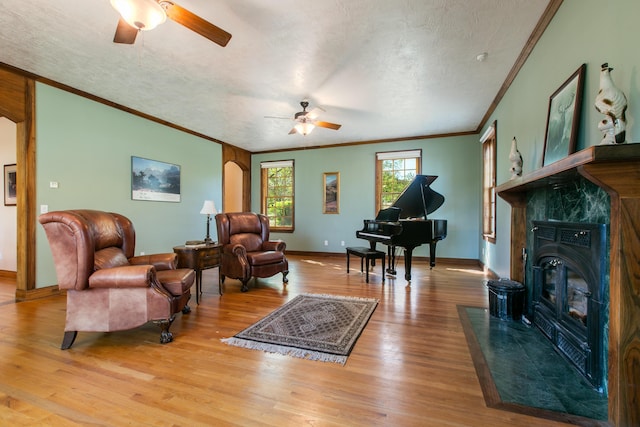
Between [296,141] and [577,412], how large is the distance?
618 cm

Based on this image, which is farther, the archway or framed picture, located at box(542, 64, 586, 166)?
the archway

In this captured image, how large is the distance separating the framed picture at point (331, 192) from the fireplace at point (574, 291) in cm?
470

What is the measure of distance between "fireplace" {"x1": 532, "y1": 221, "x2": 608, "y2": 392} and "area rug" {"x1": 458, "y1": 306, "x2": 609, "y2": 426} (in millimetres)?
84

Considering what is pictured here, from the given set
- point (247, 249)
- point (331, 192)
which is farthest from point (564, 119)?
point (331, 192)

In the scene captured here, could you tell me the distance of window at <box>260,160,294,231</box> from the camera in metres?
7.46

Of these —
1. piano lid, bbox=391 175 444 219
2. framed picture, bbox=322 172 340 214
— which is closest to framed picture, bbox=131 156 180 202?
framed picture, bbox=322 172 340 214

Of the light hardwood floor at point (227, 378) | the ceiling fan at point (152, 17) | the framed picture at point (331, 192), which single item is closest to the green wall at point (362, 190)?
the framed picture at point (331, 192)

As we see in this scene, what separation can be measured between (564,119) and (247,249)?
12.7 ft

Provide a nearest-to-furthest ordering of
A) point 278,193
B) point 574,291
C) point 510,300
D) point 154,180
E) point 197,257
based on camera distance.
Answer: point 574,291, point 510,300, point 197,257, point 154,180, point 278,193

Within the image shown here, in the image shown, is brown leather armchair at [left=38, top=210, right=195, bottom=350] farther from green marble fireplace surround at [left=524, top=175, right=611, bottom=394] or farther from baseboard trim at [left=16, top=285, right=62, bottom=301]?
green marble fireplace surround at [left=524, top=175, right=611, bottom=394]

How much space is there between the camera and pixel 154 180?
504 cm

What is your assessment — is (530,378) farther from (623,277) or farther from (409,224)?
(409,224)

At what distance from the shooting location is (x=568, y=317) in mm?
1984

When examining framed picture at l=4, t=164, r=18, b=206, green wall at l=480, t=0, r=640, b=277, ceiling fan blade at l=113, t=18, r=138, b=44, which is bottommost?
framed picture at l=4, t=164, r=18, b=206
